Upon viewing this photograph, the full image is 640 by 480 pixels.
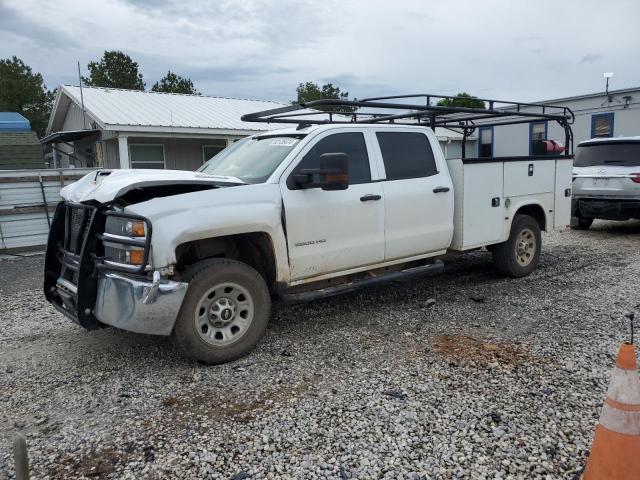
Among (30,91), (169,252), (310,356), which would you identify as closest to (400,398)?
(310,356)

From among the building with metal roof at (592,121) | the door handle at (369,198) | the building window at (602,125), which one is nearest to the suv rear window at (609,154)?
the building with metal roof at (592,121)

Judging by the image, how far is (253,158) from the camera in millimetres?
5227

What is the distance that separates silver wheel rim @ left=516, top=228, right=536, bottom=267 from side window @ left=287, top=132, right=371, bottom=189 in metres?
2.86

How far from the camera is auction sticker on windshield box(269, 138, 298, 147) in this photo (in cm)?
509

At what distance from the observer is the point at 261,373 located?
13.8 feet

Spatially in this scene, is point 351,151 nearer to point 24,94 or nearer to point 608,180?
point 608,180

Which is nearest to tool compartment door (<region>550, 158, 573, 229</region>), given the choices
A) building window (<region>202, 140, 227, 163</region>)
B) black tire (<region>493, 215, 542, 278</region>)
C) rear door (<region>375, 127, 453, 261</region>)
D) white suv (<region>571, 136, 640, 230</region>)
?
black tire (<region>493, 215, 542, 278</region>)

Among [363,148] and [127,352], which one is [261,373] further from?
[363,148]

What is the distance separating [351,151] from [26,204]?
8232mm

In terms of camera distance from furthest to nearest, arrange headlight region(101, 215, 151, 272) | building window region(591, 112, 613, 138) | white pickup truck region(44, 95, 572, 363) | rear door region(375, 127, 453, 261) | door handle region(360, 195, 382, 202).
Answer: building window region(591, 112, 613, 138) → rear door region(375, 127, 453, 261) → door handle region(360, 195, 382, 202) → white pickup truck region(44, 95, 572, 363) → headlight region(101, 215, 151, 272)

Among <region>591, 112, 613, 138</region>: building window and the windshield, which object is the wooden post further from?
<region>591, 112, 613, 138</region>: building window

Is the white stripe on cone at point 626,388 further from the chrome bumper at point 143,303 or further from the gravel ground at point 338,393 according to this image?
the chrome bumper at point 143,303

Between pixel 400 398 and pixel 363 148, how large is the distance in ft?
8.75

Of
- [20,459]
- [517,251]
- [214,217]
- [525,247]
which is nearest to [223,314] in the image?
[214,217]
